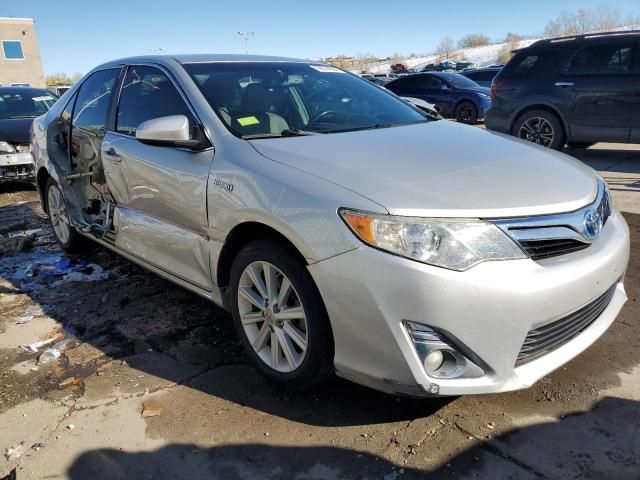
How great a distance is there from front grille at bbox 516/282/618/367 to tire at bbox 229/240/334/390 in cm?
85

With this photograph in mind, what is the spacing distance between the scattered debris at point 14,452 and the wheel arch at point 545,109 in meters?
8.10

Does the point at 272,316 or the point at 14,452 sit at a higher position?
the point at 272,316

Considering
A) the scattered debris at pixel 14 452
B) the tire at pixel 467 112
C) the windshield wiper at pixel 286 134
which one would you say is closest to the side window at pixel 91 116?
the windshield wiper at pixel 286 134

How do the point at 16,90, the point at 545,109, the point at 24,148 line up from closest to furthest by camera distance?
the point at 24,148 → the point at 545,109 → the point at 16,90

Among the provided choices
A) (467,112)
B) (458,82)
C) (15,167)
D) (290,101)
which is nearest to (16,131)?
(15,167)

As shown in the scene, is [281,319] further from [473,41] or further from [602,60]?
[473,41]

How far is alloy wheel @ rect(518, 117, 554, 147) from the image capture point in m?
8.45

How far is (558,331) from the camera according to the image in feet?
7.91

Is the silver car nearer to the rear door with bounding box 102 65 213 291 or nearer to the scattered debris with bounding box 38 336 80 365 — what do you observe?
the rear door with bounding box 102 65 213 291

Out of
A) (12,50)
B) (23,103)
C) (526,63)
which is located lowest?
(23,103)

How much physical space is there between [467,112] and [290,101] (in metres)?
12.5

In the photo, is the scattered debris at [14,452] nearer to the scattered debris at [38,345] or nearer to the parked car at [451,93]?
the scattered debris at [38,345]

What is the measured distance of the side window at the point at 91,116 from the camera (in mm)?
4156

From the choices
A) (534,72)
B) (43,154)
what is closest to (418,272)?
(43,154)
